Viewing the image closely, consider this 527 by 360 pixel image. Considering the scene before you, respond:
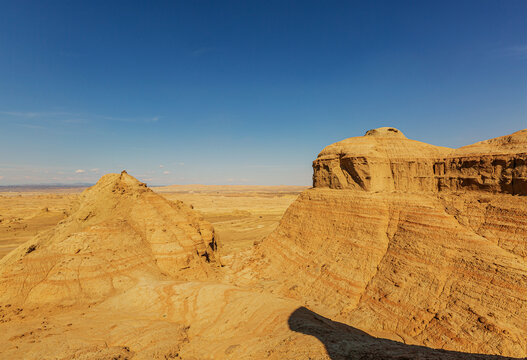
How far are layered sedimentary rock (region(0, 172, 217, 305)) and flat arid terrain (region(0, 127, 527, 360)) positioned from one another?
0.07 metres

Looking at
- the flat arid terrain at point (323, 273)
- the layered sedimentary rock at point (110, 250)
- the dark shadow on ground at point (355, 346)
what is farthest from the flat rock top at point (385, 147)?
the layered sedimentary rock at point (110, 250)

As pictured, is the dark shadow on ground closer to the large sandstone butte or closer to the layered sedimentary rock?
the large sandstone butte

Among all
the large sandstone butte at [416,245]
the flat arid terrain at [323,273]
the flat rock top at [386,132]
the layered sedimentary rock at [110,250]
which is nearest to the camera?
the flat arid terrain at [323,273]

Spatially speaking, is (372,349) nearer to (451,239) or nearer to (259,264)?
(451,239)

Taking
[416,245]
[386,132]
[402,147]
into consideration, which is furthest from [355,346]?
[386,132]

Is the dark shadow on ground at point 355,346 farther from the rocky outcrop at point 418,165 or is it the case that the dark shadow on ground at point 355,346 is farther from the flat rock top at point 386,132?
the flat rock top at point 386,132

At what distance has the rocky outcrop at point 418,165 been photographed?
1172 cm

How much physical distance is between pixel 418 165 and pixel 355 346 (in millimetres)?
12048

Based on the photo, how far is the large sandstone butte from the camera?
879cm

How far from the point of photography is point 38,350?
750 centimetres

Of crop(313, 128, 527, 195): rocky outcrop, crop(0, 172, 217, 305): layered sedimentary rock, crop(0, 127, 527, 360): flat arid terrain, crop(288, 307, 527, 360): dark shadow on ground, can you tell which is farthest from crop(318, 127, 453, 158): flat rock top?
crop(0, 172, 217, 305): layered sedimentary rock

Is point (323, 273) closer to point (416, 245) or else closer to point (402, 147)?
point (416, 245)

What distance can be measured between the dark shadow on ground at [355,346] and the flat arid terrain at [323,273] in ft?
0.17

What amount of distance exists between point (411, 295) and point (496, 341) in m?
2.97
